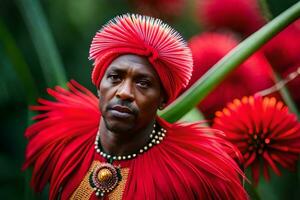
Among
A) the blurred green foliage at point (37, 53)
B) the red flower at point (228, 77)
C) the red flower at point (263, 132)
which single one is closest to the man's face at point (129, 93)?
the red flower at point (263, 132)

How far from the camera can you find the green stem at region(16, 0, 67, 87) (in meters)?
0.82

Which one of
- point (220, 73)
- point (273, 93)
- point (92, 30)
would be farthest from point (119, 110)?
point (92, 30)

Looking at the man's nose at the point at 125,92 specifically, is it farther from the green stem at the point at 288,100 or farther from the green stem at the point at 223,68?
the green stem at the point at 288,100

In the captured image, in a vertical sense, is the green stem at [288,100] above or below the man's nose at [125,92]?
below

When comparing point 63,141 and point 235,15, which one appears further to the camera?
point 235,15

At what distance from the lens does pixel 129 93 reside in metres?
0.57

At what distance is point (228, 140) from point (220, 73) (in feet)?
0.24

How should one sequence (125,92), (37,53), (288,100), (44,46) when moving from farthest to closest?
(37,53), (44,46), (288,100), (125,92)

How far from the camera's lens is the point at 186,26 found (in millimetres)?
1136

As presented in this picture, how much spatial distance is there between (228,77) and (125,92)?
0.25 meters

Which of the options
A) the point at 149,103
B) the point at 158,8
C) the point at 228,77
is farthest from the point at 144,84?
the point at 158,8

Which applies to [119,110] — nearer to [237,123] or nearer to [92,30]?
[237,123]

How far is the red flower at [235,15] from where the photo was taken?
0.87 meters

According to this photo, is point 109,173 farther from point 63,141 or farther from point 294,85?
point 294,85
